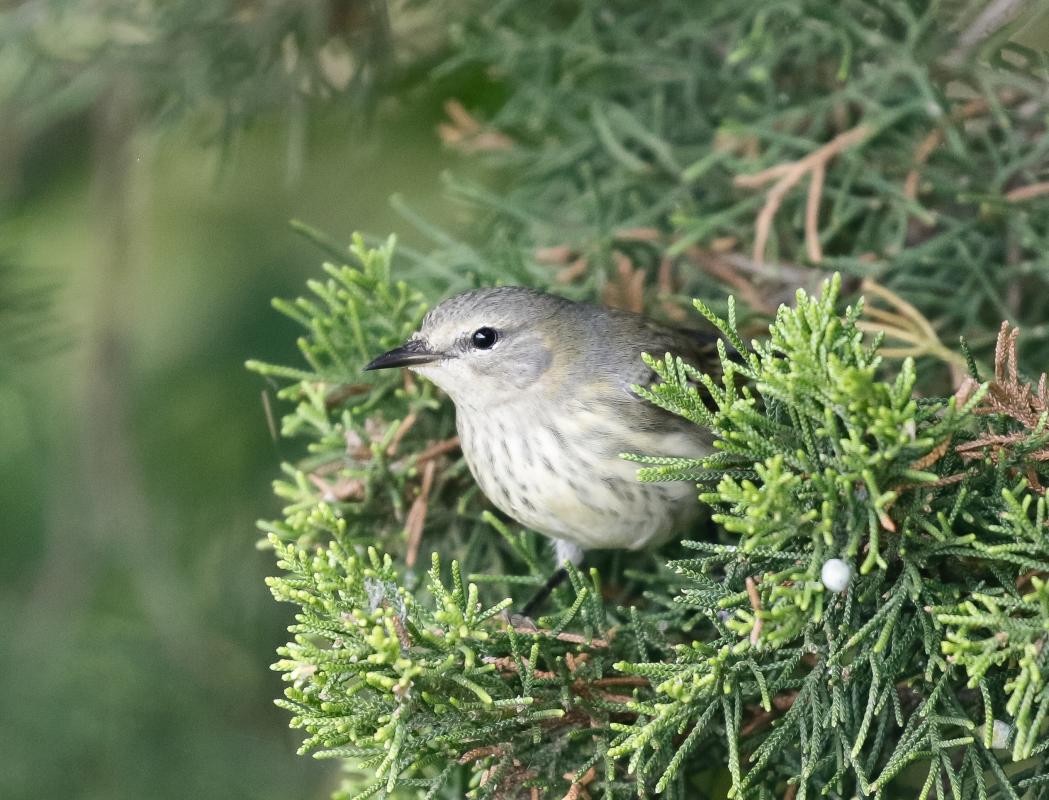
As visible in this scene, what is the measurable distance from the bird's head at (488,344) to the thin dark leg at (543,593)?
45 cm

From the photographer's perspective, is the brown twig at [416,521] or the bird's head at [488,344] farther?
the bird's head at [488,344]

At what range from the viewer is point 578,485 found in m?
2.75

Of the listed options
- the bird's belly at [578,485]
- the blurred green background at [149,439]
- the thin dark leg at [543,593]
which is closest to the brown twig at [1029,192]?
the bird's belly at [578,485]

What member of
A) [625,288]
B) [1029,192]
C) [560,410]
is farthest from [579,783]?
[1029,192]

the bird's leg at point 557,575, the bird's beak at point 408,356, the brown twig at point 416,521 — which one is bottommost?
the bird's leg at point 557,575

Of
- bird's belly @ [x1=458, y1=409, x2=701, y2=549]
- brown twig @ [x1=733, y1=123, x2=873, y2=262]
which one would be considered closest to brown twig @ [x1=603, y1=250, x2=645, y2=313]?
brown twig @ [x1=733, y1=123, x2=873, y2=262]

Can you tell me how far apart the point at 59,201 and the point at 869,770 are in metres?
3.57

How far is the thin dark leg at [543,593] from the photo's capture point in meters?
2.87

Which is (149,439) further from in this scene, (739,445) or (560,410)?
(739,445)

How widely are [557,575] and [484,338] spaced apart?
631 mm

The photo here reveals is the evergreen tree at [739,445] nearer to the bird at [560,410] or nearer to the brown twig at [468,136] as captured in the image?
the brown twig at [468,136]

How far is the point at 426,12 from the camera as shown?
401 centimetres

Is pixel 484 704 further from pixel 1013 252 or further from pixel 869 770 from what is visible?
pixel 1013 252

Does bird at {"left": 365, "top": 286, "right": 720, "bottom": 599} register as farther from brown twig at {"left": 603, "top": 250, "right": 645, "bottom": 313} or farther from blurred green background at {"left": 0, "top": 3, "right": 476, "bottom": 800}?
blurred green background at {"left": 0, "top": 3, "right": 476, "bottom": 800}
